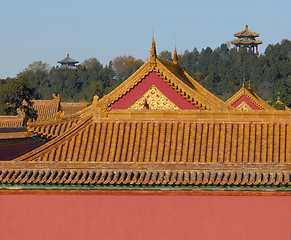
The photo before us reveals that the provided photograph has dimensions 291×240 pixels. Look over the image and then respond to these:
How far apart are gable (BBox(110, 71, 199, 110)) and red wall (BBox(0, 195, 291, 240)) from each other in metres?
8.73

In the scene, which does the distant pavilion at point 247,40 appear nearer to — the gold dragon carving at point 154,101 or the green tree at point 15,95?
the green tree at point 15,95

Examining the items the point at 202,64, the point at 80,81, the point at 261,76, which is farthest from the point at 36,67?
the point at 261,76

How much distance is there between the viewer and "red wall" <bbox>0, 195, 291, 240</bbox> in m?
15.7

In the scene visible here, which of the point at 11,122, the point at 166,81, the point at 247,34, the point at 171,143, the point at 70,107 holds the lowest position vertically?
the point at 11,122

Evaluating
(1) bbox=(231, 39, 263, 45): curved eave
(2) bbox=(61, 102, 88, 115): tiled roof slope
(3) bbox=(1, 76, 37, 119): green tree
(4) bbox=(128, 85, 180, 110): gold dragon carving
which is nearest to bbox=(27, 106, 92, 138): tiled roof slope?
(4) bbox=(128, 85, 180, 110): gold dragon carving

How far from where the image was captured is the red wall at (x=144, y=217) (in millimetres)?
15672

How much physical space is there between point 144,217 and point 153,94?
916cm

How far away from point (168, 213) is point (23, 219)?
3.46 meters

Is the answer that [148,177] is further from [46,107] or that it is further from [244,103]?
[46,107]

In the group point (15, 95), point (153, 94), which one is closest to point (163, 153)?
point (153, 94)

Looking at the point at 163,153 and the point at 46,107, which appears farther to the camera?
the point at 46,107

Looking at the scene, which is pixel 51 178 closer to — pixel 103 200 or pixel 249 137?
pixel 103 200

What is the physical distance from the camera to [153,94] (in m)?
24.6

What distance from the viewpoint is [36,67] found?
Answer: 158 meters
